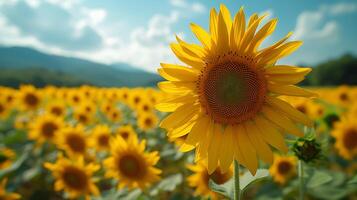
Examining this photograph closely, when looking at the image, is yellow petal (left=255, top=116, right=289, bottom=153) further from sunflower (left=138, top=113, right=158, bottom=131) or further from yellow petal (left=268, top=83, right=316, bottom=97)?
sunflower (left=138, top=113, right=158, bottom=131)

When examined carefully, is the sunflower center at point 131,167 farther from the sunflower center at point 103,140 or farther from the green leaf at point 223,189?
the sunflower center at point 103,140

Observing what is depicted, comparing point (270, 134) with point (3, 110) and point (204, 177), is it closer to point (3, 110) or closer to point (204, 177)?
point (204, 177)

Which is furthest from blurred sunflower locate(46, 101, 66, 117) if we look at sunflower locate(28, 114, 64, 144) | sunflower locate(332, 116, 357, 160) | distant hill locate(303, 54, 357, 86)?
distant hill locate(303, 54, 357, 86)

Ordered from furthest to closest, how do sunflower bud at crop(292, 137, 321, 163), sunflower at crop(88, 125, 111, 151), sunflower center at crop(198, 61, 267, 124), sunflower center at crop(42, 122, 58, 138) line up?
sunflower center at crop(42, 122, 58, 138)
sunflower at crop(88, 125, 111, 151)
sunflower bud at crop(292, 137, 321, 163)
sunflower center at crop(198, 61, 267, 124)

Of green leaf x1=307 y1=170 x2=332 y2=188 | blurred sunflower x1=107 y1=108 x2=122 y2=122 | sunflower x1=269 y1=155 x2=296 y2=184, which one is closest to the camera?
green leaf x1=307 y1=170 x2=332 y2=188

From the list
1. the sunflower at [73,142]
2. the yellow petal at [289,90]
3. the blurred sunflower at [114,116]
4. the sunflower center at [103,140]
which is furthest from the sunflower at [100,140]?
the yellow petal at [289,90]

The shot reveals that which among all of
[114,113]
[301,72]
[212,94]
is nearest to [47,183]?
[114,113]

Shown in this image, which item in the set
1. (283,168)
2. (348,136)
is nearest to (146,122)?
(283,168)
